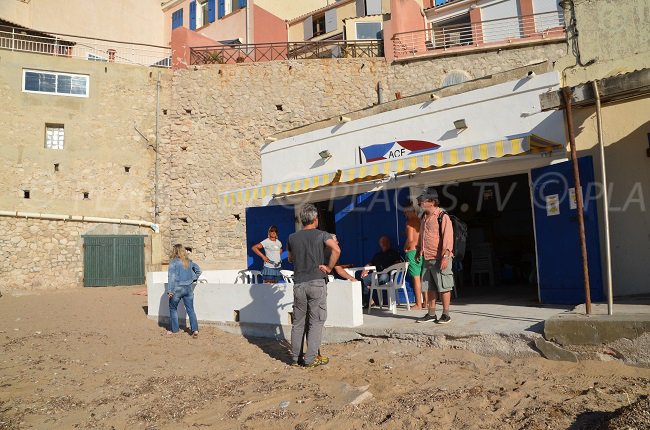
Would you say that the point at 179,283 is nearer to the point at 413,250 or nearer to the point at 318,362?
the point at 318,362

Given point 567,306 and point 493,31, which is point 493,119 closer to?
point 567,306

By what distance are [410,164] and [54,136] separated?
1832cm

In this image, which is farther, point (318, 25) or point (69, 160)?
point (318, 25)

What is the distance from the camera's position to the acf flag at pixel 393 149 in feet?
32.9

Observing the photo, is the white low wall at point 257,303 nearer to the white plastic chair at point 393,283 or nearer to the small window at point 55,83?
the white plastic chair at point 393,283

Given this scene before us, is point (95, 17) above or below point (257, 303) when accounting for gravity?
above

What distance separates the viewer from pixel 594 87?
528cm

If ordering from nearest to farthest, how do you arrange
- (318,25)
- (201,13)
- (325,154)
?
(325,154)
(318,25)
(201,13)

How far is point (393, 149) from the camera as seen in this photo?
10.5m

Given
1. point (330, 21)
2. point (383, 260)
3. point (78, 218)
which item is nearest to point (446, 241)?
point (383, 260)

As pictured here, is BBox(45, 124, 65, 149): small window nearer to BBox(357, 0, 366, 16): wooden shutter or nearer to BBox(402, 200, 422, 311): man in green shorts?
BBox(357, 0, 366, 16): wooden shutter

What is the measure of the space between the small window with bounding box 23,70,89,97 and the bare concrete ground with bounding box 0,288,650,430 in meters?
17.2

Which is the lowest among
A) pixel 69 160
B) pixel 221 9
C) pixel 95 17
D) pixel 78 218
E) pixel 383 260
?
pixel 383 260

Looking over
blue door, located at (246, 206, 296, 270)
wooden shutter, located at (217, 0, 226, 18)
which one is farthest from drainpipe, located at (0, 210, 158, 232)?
wooden shutter, located at (217, 0, 226, 18)
